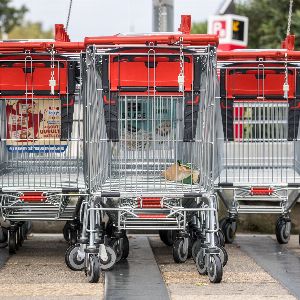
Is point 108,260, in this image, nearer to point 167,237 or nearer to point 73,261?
point 73,261

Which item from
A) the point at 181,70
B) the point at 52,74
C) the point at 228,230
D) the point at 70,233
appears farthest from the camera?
the point at 228,230

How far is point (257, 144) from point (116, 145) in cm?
211

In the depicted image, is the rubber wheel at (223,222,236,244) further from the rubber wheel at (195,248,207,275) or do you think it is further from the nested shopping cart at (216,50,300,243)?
the rubber wheel at (195,248,207,275)

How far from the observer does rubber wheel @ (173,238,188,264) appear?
390 inches

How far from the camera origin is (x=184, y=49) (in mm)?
9406

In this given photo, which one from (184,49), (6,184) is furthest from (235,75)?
(6,184)

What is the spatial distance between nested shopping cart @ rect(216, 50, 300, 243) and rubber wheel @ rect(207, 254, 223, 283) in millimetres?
1915

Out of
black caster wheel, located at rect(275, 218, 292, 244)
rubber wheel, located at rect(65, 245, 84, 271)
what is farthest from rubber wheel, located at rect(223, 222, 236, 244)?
Result: rubber wheel, located at rect(65, 245, 84, 271)

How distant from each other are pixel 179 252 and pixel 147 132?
1168mm

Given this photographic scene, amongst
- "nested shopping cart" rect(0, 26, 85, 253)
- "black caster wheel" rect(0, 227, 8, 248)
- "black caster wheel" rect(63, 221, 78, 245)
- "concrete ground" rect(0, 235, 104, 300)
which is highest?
"nested shopping cart" rect(0, 26, 85, 253)

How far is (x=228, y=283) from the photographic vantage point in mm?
8984

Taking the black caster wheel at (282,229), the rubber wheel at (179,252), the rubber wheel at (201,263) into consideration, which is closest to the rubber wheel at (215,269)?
the rubber wheel at (201,263)

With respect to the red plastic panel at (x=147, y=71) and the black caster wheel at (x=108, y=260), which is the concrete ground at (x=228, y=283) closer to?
the black caster wheel at (x=108, y=260)

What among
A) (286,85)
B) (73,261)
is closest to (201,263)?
(73,261)
